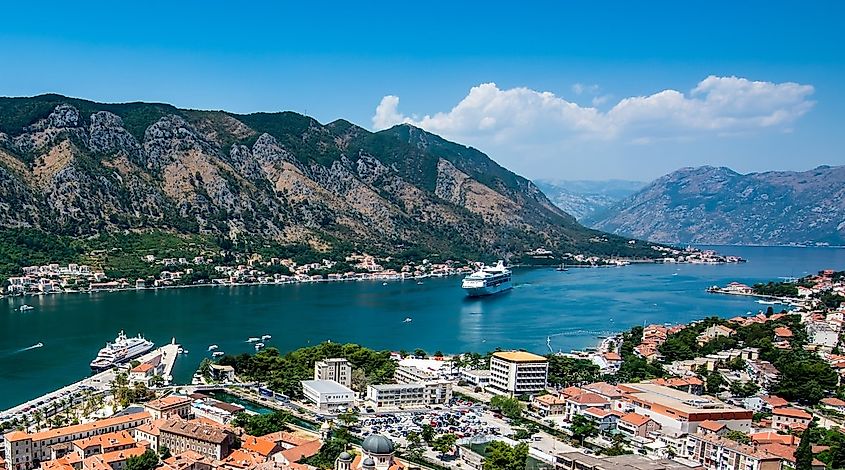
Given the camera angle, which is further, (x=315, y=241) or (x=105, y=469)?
(x=315, y=241)

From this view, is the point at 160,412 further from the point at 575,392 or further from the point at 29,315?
the point at 29,315

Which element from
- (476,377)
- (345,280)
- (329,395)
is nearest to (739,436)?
(476,377)

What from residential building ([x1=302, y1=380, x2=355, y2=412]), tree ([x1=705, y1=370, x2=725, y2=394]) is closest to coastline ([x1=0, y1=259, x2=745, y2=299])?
residential building ([x1=302, y1=380, x2=355, y2=412])

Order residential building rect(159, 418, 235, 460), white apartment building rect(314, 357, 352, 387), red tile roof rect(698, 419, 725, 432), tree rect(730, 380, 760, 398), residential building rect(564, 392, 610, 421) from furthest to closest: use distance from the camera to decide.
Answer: white apartment building rect(314, 357, 352, 387), tree rect(730, 380, 760, 398), residential building rect(564, 392, 610, 421), red tile roof rect(698, 419, 725, 432), residential building rect(159, 418, 235, 460)

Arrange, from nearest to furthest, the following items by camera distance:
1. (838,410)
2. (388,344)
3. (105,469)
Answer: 1. (105,469)
2. (838,410)
3. (388,344)

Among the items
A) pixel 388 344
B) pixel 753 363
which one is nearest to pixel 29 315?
pixel 388 344

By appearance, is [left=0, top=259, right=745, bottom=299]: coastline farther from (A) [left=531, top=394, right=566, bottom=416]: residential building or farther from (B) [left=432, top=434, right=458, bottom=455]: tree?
(B) [left=432, top=434, right=458, bottom=455]: tree

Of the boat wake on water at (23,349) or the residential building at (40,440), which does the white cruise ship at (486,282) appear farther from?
the residential building at (40,440)
